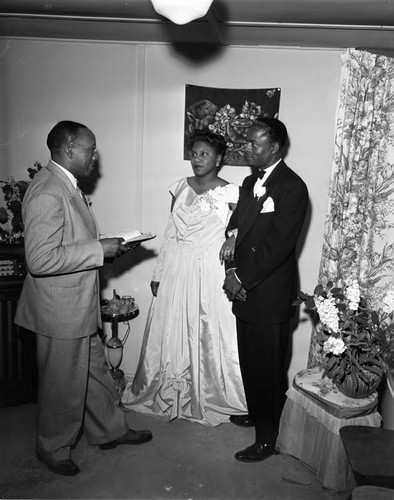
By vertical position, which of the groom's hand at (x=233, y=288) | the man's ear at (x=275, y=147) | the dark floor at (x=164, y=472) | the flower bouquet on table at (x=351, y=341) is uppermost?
the man's ear at (x=275, y=147)

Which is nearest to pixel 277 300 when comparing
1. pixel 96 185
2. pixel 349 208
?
pixel 349 208

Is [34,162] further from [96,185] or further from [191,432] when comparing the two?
[191,432]

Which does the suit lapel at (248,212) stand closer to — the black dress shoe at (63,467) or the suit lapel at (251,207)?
the suit lapel at (251,207)

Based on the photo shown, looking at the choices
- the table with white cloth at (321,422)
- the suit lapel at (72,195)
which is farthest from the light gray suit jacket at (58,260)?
the table with white cloth at (321,422)

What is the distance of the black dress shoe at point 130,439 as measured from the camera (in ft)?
9.69

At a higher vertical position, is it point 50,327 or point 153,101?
point 153,101

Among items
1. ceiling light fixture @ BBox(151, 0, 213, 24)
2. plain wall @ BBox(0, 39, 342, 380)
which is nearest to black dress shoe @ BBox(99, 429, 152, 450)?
plain wall @ BBox(0, 39, 342, 380)

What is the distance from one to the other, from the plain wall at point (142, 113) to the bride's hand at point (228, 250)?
0.73 meters

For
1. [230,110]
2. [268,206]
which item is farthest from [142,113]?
[268,206]

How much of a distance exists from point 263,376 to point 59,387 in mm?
1091

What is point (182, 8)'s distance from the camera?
1.94 metres

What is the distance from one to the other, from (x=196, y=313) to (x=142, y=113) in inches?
55.7

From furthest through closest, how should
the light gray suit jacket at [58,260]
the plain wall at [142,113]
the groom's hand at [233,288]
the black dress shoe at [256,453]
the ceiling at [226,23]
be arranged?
the plain wall at [142,113], the black dress shoe at [256,453], the groom's hand at [233,288], the ceiling at [226,23], the light gray suit jacket at [58,260]

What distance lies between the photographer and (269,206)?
9.07 ft
